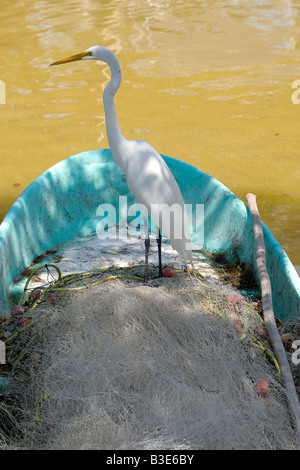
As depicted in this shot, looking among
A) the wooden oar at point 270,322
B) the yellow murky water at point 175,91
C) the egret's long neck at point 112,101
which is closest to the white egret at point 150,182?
the egret's long neck at point 112,101

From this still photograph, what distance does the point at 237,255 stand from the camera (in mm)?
4504

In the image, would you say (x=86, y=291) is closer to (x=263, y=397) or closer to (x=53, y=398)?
(x=53, y=398)

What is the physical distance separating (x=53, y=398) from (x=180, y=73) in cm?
813

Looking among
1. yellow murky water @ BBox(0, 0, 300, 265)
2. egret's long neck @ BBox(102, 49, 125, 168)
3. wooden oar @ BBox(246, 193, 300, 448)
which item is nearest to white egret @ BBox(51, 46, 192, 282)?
egret's long neck @ BBox(102, 49, 125, 168)

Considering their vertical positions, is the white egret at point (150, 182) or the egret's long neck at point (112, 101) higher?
the egret's long neck at point (112, 101)

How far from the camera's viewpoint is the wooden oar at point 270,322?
9.05 ft

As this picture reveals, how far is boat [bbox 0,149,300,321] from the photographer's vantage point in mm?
4020

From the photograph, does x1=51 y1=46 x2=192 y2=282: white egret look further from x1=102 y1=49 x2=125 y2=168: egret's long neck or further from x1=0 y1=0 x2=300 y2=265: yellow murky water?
x1=0 y1=0 x2=300 y2=265: yellow murky water

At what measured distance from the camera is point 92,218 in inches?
206

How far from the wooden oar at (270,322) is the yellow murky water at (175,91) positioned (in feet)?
3.68

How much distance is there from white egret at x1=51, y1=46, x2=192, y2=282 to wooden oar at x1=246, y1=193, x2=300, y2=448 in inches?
18.4

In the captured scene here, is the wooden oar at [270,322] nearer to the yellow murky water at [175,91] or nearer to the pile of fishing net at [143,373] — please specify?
the pile of fishing net at [143,373]

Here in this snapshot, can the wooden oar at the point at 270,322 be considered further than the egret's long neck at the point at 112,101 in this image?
No

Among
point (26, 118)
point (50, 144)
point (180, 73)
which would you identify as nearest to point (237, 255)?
point (50, 144)
